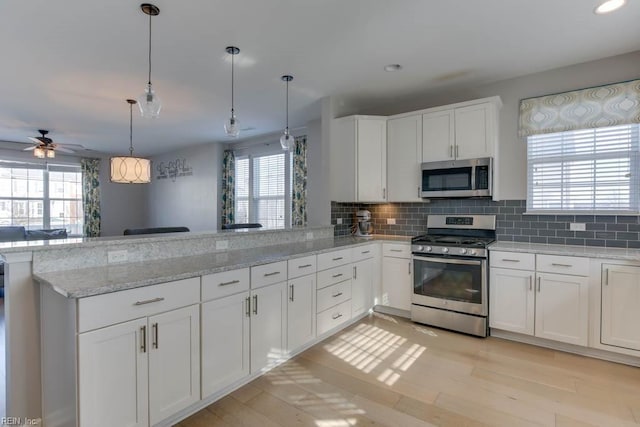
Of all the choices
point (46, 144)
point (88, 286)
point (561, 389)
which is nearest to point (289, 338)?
point (88, 286)

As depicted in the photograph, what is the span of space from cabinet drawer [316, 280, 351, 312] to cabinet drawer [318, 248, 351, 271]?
204 millimetres

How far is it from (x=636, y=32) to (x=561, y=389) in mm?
2805

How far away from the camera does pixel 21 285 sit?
5.71 feet

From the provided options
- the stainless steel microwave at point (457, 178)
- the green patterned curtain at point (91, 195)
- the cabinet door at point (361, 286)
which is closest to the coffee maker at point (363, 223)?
the cabinet door at point (361, 286)

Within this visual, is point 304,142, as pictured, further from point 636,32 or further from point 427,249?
point 636,32

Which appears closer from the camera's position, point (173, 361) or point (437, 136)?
point (173, 361)

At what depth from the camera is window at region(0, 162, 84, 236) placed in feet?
21.4

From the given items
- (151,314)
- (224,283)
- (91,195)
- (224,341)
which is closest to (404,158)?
(224,283)

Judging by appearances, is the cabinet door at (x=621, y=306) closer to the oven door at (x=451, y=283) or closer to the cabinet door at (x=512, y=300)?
the cabinet door at (x=512, y=300)

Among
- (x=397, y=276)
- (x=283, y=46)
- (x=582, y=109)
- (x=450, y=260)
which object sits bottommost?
(x=397, y=276)

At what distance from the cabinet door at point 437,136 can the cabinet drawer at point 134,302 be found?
2.86m

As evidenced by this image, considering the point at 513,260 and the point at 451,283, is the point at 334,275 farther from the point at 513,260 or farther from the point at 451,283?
the point at 513,260

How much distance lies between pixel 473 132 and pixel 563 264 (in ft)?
4.95

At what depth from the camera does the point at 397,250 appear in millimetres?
3740
